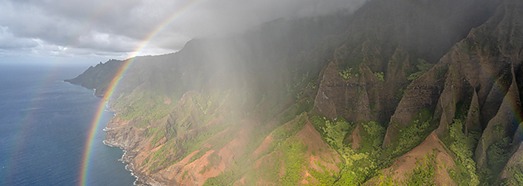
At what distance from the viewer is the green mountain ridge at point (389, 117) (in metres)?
110

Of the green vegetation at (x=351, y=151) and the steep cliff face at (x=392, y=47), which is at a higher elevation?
the steep cliff face at (x=392, y=47)

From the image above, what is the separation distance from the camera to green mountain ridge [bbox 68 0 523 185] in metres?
110

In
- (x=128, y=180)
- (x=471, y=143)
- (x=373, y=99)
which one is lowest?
(x=128, y=180)

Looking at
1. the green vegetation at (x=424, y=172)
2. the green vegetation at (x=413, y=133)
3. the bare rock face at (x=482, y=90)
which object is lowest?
the green vegetation at (x=424, y=172)

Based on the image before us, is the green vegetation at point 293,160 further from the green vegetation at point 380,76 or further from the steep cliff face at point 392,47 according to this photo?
the green vegetation at point 380,76

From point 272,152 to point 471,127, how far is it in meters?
67.1

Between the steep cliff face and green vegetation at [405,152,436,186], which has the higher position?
the steep cliff face

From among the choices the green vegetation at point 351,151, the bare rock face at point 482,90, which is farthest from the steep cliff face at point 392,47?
the bare rock face at point 482,90

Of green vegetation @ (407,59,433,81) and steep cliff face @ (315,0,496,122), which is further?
→ steep cliff face @ (315,0,496,122)

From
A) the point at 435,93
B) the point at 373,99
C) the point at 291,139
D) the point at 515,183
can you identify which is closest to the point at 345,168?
the point at 291,139

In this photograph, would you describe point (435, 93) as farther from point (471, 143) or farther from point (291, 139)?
point (291, 139)

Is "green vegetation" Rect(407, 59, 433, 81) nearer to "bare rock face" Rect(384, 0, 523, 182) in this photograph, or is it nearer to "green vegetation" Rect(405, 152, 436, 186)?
"bare rock face" Rect(384, 0, 523, 182)

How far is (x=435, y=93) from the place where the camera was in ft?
415

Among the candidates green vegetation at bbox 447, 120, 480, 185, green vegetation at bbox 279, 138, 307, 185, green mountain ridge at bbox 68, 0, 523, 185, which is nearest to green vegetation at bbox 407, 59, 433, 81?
green mountain ridge at bbox 68, 0, 523, 185
